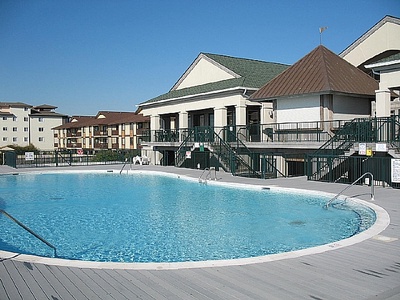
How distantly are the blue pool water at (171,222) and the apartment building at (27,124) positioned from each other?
58.2 metres

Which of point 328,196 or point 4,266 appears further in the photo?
point 328,196

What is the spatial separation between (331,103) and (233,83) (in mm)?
8958

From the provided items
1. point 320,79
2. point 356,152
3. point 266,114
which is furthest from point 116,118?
point 356,152

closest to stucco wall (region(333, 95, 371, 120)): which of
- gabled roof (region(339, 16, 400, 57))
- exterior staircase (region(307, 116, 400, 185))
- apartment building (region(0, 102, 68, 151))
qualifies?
exterior staircase (region(307, 116, 400, 185))

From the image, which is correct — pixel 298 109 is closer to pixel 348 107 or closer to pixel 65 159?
pixel 348 107

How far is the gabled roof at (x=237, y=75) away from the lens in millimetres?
31234

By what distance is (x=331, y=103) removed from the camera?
80.0ft

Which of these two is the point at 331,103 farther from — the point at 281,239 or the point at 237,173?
→ the point at 281,239

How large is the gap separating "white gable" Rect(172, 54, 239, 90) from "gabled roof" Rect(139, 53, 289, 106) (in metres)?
0.24

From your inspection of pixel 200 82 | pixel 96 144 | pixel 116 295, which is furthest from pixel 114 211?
pixel 96 144

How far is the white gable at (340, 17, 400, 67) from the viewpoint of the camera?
2755cm

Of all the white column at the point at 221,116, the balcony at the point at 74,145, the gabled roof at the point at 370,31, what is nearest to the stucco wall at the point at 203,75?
the white column at the point at 221,116

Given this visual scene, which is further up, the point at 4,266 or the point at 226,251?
the point at 4,266

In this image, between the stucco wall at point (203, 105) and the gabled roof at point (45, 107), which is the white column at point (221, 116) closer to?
the stucco wall at point (203, 105)
